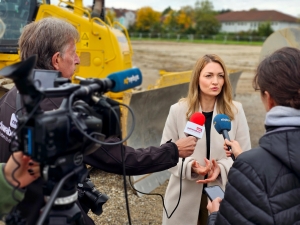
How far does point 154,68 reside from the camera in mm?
21859

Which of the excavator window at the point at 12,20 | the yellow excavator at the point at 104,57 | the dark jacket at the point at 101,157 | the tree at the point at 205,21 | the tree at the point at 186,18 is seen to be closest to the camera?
the dark jacket at the point at 101,157

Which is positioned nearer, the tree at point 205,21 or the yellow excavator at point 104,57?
the yellow excavator at point 104,57

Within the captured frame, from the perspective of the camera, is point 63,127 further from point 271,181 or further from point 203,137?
point 203,137

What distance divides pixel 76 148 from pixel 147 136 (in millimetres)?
4065

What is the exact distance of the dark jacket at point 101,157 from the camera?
1920 mm

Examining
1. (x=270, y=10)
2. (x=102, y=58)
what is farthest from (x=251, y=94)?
(x=270, y=10)

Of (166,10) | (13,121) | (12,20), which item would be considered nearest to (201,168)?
(13,121)

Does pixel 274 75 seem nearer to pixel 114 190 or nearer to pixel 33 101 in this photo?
pixel 33 101

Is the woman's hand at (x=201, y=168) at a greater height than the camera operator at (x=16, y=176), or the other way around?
the camera operator at (x=16, y=176)

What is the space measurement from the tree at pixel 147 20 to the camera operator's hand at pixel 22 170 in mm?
69062

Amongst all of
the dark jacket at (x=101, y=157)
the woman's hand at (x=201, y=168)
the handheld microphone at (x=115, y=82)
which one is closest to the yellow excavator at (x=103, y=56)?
the woman's hand at (x=201, y=168)

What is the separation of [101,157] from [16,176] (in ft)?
1.85

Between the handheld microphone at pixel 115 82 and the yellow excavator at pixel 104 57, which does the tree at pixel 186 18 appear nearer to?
the yellow excavator at pixel 104 57

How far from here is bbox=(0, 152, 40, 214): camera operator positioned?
5.35ft
